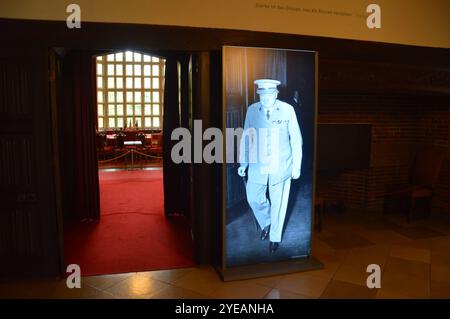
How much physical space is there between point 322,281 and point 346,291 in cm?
28

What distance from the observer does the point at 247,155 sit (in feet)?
13.4

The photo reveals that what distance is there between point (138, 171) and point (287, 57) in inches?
304

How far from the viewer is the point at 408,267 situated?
445 cm

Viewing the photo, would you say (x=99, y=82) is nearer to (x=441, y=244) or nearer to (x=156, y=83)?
(x=156, y=83)

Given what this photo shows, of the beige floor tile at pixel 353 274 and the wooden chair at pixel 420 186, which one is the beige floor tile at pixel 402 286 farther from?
the wooden chair at pixel 420 186

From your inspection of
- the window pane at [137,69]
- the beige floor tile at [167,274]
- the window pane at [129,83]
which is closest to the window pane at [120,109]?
the window pane at [129,83]

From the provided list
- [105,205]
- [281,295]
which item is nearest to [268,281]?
[281,295]

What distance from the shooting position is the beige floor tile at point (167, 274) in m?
4.13

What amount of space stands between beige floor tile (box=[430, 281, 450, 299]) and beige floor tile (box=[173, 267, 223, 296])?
2110 mm

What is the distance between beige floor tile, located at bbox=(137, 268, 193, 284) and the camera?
413 cm

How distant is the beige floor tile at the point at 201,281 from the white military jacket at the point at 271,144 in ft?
3.63

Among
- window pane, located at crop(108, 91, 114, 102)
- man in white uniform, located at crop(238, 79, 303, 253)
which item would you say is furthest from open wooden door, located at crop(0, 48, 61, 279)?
window pane, located at crop(108, 91, 114, 102)

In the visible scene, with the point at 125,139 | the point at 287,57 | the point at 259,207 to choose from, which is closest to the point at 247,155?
the point at 259,207

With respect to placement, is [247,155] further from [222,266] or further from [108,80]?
[108,80]
